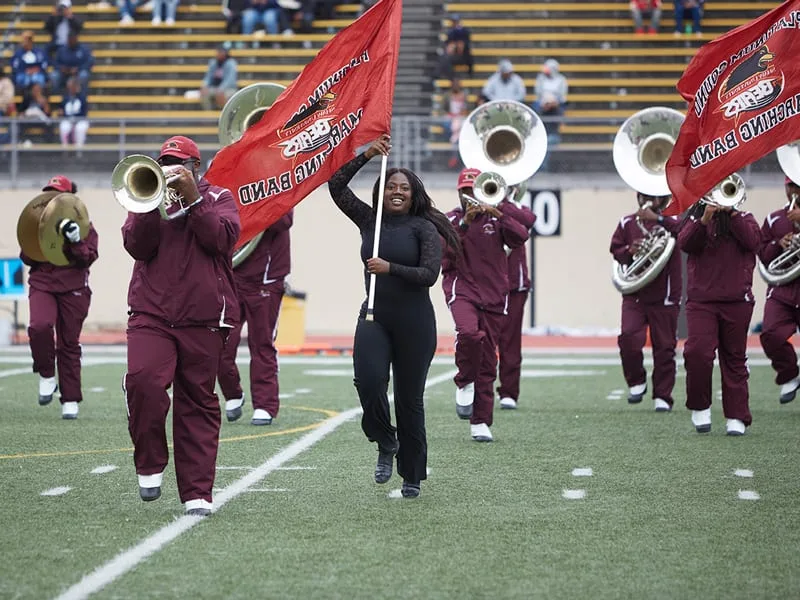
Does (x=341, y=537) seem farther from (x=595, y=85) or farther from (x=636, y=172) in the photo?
(x=595, y=85)

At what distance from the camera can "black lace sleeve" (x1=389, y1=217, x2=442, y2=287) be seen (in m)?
7.35

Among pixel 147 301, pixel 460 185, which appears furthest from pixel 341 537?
pixel 460 185

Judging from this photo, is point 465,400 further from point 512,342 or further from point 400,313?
point 400,313

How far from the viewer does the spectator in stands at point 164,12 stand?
26.7 m

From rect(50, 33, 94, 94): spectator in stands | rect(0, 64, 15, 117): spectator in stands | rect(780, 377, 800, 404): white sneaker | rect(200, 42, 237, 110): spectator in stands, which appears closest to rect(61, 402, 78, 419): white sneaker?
rect(780, 377, 800, 404): white sneaker

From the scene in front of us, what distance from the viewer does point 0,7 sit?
1095 inches

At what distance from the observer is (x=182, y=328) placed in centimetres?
684

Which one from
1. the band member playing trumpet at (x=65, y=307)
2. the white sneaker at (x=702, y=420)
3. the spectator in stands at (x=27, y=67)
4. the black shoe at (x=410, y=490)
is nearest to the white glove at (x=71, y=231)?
the band member playing trumpet at (x=65, y=307)

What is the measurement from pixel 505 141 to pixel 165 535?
6.65 meters

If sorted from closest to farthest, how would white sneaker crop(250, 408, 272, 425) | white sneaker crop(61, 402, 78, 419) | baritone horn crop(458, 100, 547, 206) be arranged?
white sneaker crop(250, 408, 272, 425), white sneaker crop(61, 402, 78, 419), baritone horn crop(458, 100, 547, 206)

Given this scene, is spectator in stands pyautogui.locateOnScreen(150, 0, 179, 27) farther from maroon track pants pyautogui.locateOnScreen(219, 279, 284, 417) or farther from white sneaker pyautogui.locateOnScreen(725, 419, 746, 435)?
white sneaker pyautogui.locateOnScreen(725, 419, 746, 435)

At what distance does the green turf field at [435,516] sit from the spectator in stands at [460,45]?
14.0 meters

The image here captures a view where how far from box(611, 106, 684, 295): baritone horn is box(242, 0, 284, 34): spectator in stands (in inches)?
573

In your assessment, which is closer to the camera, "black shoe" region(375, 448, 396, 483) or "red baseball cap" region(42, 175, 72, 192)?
"black shoe" region(375, 448, 396, 483)
